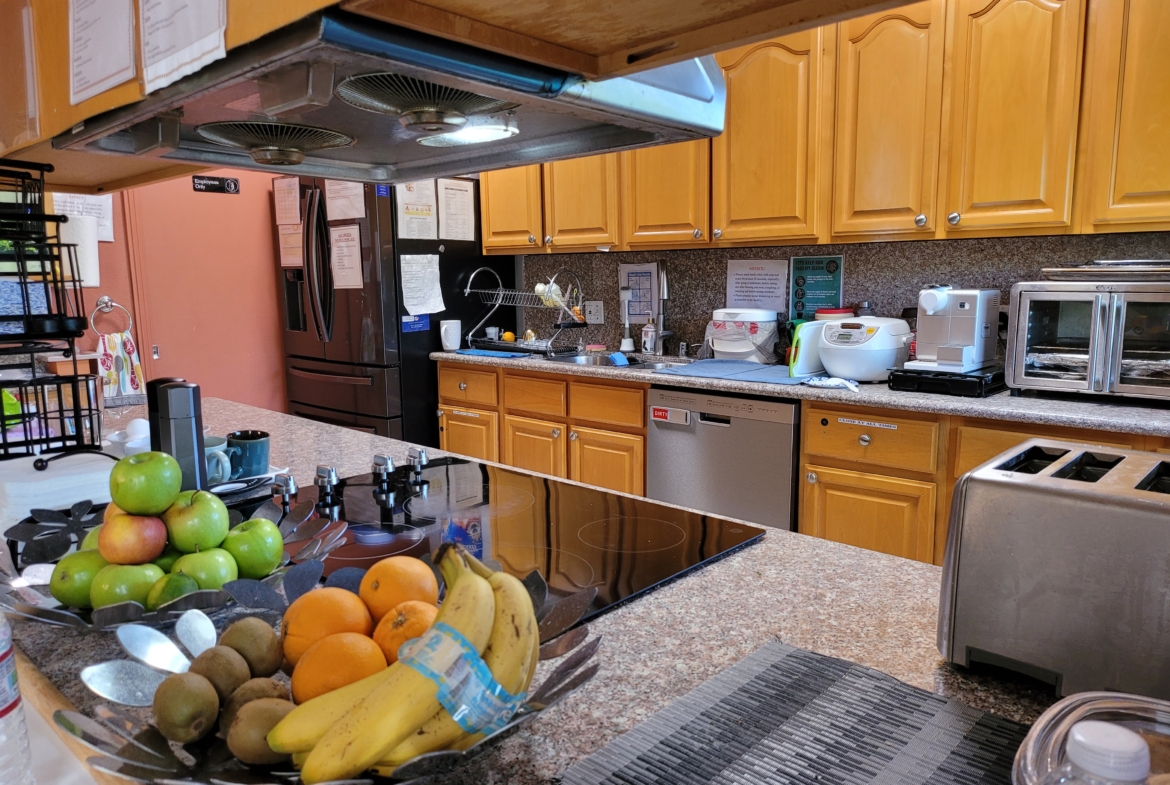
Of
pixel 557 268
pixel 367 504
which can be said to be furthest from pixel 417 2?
pixel 557 268

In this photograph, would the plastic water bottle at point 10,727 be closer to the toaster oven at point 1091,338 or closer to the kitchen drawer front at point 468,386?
the toaster oven at point 1091,338

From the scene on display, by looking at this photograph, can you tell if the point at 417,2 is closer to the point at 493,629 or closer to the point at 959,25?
the point at 493,629

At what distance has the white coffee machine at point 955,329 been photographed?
93.9 inches

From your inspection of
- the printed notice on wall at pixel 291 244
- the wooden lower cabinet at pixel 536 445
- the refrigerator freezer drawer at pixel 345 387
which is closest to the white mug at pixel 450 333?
the refrigerator freezer drawer at pixel 345 387

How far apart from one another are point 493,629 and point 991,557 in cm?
52

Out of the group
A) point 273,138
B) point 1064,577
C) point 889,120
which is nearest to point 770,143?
point 889,120

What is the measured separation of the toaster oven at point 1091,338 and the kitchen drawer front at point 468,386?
217 centimetres

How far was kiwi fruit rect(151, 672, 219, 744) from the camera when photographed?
59cm

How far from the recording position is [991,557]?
766 millimetres

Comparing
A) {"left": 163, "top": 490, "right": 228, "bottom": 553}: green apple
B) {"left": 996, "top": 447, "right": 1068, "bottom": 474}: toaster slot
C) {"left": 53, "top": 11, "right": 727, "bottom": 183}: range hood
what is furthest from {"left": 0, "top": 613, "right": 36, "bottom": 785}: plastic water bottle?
{"left": 996, "top": 447, "right": 1068, "bottom": 474}: toaster slot

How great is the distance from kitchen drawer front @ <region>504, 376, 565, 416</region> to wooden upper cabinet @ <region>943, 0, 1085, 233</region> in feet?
5.39

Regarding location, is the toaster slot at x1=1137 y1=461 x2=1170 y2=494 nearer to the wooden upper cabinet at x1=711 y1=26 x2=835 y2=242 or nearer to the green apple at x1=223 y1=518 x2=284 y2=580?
the green apple at x1=223 y1=518 x2=284 y2=580

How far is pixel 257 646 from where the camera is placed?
2.24ft

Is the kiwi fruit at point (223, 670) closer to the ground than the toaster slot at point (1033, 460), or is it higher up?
closer to the ground
